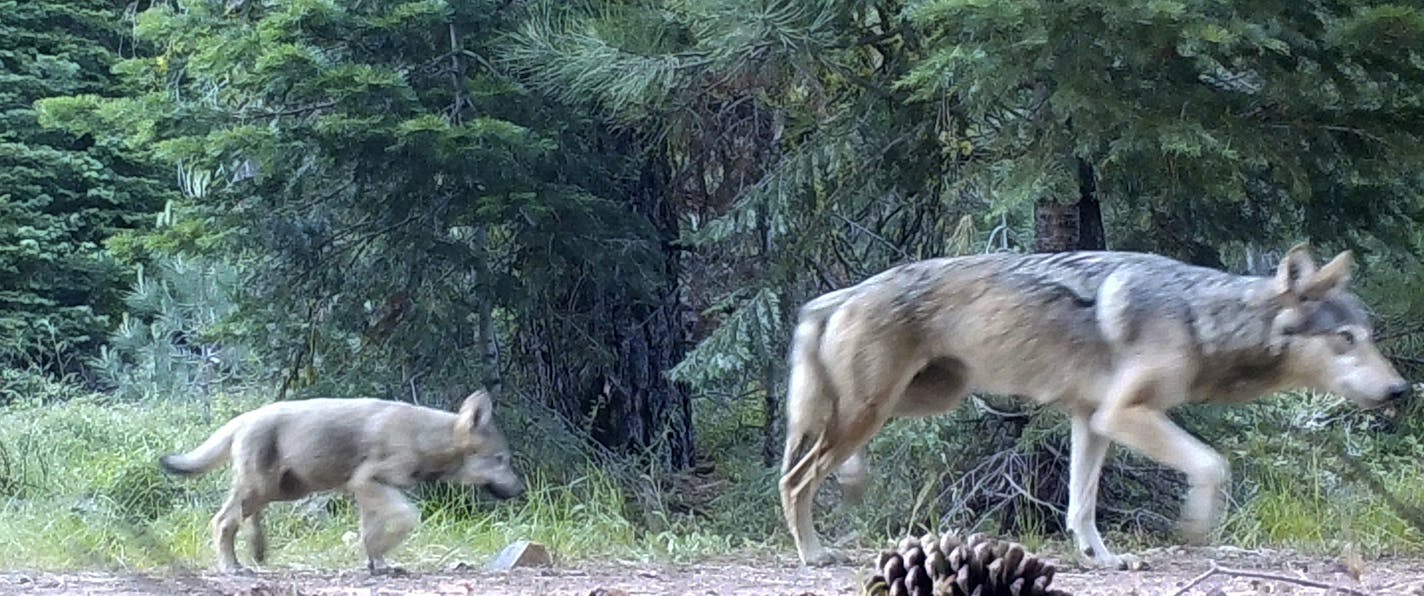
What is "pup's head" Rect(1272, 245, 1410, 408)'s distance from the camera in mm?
6047

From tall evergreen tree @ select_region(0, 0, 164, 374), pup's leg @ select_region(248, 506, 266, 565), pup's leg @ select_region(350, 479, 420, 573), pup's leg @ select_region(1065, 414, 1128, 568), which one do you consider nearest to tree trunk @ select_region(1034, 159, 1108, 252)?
pup's leg @ select_region(1065, 414, 1128, 568)

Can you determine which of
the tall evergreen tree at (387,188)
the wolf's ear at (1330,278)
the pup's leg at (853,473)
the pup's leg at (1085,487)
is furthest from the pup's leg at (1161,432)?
the tall evergreen tree at (387,188)


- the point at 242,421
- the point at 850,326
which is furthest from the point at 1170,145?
the point at 242,421

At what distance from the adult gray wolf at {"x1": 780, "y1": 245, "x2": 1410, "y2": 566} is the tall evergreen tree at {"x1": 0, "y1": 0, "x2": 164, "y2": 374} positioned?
13338 millimetres

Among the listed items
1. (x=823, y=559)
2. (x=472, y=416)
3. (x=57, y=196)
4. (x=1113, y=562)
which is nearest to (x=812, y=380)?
(x=823, y=559)

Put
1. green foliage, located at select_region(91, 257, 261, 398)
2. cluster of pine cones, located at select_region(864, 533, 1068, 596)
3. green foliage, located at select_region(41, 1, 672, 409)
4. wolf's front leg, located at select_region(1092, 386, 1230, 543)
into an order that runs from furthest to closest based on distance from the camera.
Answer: green foliage, located at select_region(91, 257, 261, 398) → green foliage, located at select_region(41, 1, 672, 409) → wolf's front leg, located at select_region(1092, 386, 1230, 543) → cluster of pine cones, located at select_region(864, 533, 1068, 596)

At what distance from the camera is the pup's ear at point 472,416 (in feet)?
23.4

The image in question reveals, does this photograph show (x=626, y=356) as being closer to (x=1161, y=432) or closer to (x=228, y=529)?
(x=228, y=529)

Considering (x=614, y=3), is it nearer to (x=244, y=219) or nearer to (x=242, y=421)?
(x=244, y=219)

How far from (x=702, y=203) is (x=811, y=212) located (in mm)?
1886

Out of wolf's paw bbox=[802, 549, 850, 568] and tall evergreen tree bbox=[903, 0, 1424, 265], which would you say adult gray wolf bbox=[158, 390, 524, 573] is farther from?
tall evergreen tree bbox=[903, 0, 1424, 265]

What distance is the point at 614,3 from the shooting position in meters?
9.70

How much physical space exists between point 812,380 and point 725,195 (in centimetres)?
479

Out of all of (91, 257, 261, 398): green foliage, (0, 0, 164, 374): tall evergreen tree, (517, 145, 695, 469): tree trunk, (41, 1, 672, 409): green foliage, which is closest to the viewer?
(41, 1, 672, 409): green foliage
